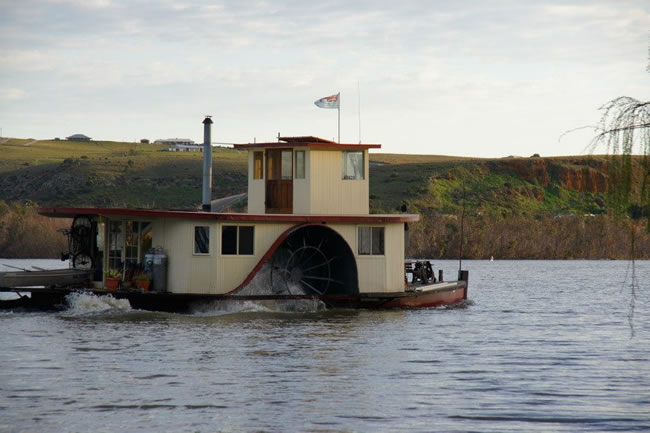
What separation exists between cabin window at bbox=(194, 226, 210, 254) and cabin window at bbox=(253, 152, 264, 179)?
11.1 ft

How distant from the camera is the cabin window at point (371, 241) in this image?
103 ft

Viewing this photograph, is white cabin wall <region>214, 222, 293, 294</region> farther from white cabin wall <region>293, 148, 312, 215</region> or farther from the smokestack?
the smokestack

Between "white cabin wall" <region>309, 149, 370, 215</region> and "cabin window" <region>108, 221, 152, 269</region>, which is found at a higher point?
"white cabin wall" <region>309, 149, 370, 215</region>

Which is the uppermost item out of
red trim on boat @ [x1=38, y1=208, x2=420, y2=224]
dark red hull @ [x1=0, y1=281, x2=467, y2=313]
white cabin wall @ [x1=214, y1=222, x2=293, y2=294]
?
red trim on boat @ [x1=38, y1=208, x2=420, y2=224]

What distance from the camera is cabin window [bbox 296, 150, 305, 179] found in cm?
3170

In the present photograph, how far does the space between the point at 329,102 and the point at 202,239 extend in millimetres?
8163

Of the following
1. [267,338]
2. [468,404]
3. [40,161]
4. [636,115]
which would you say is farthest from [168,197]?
[636,115]

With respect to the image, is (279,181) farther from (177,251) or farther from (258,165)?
(177,251)

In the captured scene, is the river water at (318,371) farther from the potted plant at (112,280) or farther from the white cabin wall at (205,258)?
the white cabin wall at (205,258)

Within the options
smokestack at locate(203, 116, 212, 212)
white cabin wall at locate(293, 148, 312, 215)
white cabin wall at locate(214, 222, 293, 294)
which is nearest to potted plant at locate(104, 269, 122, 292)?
white cabin wall at locate(214, 222, 293, 294)

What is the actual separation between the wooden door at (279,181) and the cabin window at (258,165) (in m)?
0.27

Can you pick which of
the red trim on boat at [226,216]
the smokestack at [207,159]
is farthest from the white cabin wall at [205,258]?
the smokestack at [207,159]

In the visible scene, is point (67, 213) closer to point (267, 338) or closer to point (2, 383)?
point (267, 338)

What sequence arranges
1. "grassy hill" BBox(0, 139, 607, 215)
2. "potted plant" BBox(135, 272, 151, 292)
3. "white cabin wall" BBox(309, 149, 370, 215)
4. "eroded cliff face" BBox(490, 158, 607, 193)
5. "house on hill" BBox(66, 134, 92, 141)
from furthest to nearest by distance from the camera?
"house on hill" BBox(66, 134, 92, 141) → "eroded cliff face" BBox(490, 158, 607, 193) → "grassy hill" BBox(0, 139, 607, 215) → "white cabin wall" BBox(309, 149, 370, 215) → "potted plant" BBox(135, 272, 151, 292)
